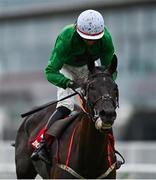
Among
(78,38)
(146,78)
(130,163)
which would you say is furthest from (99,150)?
(146,78)

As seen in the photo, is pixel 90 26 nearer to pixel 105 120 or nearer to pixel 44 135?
pixel 105 120

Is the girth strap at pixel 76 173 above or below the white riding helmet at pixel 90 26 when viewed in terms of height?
below

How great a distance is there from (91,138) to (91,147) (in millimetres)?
103

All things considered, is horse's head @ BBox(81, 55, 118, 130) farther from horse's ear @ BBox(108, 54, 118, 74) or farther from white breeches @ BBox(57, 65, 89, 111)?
white breeches @ BBox(57, 65, 89, 111)

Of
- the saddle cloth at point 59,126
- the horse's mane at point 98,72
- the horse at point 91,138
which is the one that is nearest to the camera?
the horse at point 91,138

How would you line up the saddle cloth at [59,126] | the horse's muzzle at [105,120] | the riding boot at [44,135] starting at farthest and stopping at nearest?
the riding boot at [44,135] → the saddle cloth at [59,126] → the horse's muzzle at [105,120]

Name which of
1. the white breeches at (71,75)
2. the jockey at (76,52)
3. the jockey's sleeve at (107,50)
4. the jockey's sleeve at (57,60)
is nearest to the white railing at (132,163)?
the white breeches at (71,75)

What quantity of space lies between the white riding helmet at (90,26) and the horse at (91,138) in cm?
41

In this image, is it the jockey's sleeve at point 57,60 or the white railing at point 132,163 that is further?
the white railing at point 132,163

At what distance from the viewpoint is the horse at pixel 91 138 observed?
6844 millimetres

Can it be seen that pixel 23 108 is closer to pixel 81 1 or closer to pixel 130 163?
pixel 81 1

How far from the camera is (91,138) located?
24.0ft

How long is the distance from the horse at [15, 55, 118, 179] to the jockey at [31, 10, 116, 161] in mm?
231

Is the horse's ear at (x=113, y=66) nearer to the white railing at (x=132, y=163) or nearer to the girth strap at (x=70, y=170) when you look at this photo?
the girth strap at (x=70, y=170)
